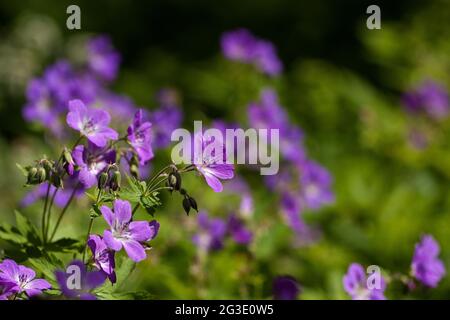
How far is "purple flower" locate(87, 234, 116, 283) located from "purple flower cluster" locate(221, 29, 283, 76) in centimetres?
227

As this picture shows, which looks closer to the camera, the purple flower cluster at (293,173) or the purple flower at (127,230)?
the purple flower at (127,230)

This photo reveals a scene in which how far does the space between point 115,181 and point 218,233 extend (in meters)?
0.90

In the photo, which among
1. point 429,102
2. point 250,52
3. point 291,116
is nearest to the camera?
point 250,52

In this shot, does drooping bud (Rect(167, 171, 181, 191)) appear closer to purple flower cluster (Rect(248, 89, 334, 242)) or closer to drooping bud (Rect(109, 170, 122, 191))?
drooping bud (Rect(109, 170, 122, 191))

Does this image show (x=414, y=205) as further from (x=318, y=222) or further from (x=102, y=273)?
(x=102, y=273)

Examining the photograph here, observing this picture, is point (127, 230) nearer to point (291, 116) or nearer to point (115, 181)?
point (115, 181)

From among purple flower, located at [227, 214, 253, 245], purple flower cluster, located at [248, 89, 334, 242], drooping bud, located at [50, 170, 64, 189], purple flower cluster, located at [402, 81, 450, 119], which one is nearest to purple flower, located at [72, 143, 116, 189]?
drooping bud, located at [50, 170, 64, 189]

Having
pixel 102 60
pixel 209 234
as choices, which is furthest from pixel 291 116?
pixel 209 234

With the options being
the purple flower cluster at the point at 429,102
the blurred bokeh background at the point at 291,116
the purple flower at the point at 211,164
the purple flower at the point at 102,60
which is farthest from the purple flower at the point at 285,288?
the purple flower cluster at the point at 429,102

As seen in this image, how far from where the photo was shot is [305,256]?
3480 mm

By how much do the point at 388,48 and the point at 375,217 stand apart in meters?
1.93

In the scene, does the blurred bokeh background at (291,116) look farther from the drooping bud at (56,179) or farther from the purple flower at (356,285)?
the drooping bud at (56,179)

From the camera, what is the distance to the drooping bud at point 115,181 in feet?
6.40

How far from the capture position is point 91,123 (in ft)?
6.94
